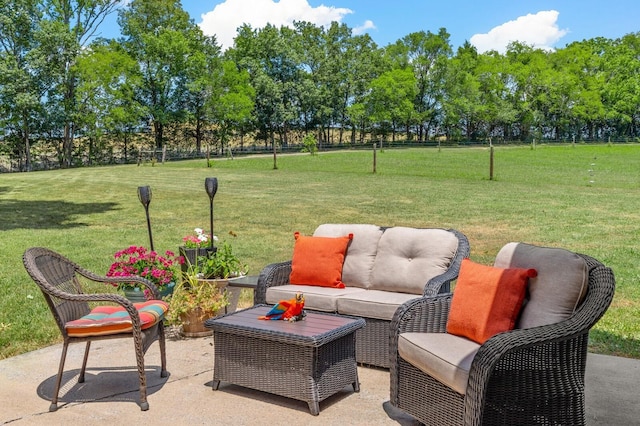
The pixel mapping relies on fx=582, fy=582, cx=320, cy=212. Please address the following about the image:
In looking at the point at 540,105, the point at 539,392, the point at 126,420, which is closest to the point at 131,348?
the point at 126,420

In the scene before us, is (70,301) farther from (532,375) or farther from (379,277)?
(532,375)

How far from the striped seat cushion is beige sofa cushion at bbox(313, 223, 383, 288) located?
148 cm

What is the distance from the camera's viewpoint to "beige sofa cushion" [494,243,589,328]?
282 centimetres

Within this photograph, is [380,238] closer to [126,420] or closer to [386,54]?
[126,420]

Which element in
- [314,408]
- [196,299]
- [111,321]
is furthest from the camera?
[196,299]

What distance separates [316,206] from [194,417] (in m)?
10.5

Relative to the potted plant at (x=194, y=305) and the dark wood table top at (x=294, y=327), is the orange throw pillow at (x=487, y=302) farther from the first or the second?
the potted plant at (x=194, y=305)

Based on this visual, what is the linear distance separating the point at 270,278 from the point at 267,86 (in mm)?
43567

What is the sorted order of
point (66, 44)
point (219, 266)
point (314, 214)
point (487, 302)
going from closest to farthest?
1. point (487, 302)
2. point (219, 266)
3. point (314, 214)
4. point (66, 44)

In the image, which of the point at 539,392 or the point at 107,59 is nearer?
the point at 539,392

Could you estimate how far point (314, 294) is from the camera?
4.24 metres

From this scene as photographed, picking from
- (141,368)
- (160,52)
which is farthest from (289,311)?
(160,52)

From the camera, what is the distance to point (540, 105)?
5866 cm

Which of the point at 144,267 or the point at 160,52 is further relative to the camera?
the point at 160,52
